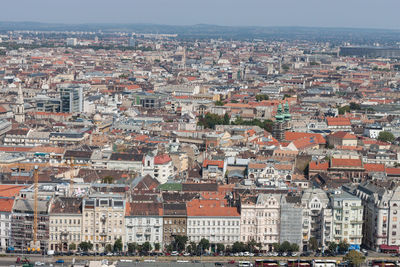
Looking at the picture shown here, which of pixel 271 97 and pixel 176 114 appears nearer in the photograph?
pixel 176 114

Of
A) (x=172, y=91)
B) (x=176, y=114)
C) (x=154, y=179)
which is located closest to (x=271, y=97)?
(x=172, y=91)

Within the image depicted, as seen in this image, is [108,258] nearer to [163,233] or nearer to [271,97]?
[163,233]

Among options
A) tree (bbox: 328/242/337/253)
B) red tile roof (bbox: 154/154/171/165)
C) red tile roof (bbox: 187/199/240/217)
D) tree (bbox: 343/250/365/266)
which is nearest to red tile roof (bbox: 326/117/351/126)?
red tile roof (bbox: 154/154/171/165)

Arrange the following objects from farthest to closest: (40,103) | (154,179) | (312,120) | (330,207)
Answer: (40,103), (312,120), (154,179), (330,207)

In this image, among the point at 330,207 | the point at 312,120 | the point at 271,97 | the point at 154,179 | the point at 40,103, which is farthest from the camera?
the point at 271,97

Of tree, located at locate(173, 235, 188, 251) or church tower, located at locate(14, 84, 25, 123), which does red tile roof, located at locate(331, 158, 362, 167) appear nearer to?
tree, located at locate(173, 235, 188, 251)

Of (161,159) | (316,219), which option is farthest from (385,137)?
(316,219)
